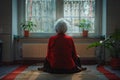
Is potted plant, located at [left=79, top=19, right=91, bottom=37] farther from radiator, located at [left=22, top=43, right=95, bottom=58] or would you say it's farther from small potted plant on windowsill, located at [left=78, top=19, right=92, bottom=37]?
radiator, located at [left=22, top=43, right=95, bottom=58]

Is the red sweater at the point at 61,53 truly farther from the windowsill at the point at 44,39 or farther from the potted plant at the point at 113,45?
the windowsill at the point at 44,39

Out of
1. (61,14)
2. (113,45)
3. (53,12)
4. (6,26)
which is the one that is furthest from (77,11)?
(6,26)

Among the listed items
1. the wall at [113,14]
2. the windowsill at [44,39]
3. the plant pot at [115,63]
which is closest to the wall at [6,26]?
the windowsill at [44,39]

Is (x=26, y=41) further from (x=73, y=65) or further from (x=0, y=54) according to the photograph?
(x=73, y=65)

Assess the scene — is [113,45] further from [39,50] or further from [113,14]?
[39,50]

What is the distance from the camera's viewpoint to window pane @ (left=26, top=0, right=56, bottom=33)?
6.46 metres

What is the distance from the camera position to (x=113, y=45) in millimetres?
5480

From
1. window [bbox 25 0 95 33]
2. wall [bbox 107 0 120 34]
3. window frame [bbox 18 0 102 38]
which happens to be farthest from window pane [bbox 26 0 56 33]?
wall [bbox 107 0 120 34]

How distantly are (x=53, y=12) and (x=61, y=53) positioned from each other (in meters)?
1.96

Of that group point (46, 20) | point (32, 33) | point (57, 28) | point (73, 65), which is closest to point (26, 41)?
point (32, 33)

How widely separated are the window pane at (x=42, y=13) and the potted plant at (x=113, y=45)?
4.86ft

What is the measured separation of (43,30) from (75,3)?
103cm

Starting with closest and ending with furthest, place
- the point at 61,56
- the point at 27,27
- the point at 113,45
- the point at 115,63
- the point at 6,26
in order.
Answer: the point at 61,56
the point at 115,63
the point at 113,45
the point at 6,26
the point at 27,27

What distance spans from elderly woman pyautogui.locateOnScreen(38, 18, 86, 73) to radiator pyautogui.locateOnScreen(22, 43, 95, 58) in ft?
3.89
